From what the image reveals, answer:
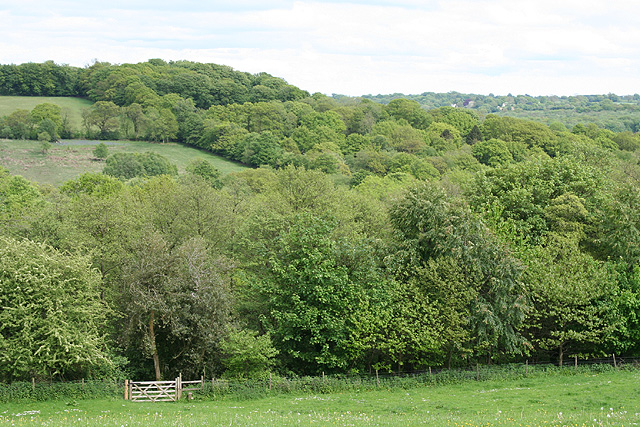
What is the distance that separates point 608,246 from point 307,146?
394 feet

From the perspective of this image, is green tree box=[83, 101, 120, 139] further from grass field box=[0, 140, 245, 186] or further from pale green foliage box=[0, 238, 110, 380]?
pale green foliage box=[0, 238, 110, 380]

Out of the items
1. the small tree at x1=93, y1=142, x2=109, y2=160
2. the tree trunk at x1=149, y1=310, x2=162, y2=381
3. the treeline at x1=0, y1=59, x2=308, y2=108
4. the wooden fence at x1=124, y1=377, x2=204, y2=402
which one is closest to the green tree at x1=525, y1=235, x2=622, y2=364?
the wooden fence at x1=124, y1=377, x2=204, y2=402

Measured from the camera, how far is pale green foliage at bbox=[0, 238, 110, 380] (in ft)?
88.8

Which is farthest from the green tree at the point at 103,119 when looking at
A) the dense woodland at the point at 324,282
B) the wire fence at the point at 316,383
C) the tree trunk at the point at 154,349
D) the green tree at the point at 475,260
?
the green tree at the point at 475,260

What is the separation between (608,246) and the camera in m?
37.2

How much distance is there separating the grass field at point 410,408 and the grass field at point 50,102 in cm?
13013

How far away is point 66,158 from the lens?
111562 mm

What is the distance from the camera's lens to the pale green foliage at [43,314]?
27.1m

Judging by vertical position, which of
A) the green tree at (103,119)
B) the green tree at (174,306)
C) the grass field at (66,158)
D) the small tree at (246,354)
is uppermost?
the green tree at (103,119)

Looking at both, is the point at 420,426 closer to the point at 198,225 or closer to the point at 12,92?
the point at 198,225

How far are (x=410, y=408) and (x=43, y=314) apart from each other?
19611 millimetres

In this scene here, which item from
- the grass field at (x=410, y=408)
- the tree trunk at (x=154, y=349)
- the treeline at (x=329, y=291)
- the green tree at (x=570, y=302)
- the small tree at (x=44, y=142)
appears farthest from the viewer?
the small tree at (x=44, y=142)

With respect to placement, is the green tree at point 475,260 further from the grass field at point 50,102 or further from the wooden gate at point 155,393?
the grass field at point 50,102

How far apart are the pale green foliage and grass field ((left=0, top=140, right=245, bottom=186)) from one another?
231 ft
